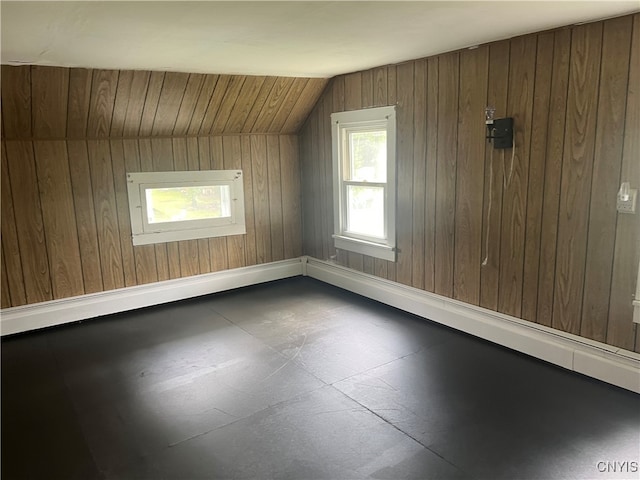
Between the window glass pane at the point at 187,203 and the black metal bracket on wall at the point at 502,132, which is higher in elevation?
the black metal bracket on wall at the point at 502,132

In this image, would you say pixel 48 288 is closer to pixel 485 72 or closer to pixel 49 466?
pixel 49 466

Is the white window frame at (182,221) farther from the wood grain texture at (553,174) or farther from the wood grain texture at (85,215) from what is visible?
the wood grain texture at (553,174)

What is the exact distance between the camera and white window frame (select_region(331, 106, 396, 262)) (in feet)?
12.4

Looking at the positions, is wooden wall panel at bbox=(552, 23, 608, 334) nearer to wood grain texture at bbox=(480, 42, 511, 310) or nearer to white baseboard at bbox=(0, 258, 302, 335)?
wood grain texture at bbox=(480, 42, 511, 310)

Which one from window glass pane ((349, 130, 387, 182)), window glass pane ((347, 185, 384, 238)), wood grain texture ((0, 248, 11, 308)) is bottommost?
wood grain texture ((0, 248, 11, 308))

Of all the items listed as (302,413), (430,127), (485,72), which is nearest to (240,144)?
(430,127)

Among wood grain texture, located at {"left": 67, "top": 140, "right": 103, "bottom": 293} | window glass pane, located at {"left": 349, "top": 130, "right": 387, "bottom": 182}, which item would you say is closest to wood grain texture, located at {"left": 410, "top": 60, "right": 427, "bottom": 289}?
window glass pane, located at {"left": 349, "top": 130, "right": 387, "bottom": 182}

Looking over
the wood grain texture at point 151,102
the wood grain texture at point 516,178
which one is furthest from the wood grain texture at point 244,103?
the wood grain texture at point 516,178

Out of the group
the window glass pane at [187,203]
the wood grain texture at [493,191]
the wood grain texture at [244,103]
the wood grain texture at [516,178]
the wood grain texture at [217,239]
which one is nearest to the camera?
the wood grain texture at [516,178]

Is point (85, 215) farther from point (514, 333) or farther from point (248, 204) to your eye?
point (514, 333)

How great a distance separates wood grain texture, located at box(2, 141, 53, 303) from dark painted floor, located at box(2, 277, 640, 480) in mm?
394

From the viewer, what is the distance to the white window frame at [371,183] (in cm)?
378

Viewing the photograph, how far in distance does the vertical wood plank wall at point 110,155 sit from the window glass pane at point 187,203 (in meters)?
0.20

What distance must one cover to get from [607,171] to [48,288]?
3.90 m
